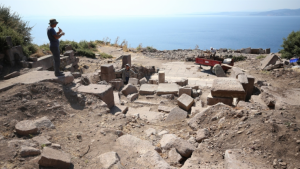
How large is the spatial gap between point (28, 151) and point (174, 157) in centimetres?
246

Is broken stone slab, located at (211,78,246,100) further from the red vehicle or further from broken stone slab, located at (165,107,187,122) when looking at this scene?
the red vehicle

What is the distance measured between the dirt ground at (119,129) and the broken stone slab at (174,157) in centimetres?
7

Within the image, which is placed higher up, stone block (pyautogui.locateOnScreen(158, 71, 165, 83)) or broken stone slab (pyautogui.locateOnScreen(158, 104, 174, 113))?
stone block (pyautogui.locateOnScreen(158, 71, 165, 83))

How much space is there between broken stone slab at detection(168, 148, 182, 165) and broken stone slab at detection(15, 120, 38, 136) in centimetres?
266

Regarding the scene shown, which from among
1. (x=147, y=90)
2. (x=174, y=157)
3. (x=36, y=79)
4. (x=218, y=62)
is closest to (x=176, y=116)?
(x=174, y=157)

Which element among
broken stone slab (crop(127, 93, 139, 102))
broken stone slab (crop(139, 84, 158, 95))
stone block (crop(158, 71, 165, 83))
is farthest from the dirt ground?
stone block (crop(158, 71, 165, 83))

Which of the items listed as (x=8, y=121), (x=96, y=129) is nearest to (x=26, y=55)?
(x=8, y=121)

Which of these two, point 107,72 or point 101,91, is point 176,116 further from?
point 107,72

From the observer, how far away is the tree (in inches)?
489

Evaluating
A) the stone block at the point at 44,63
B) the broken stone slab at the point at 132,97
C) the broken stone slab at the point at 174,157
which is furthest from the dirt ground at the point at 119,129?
the stone block at the point at 44,63

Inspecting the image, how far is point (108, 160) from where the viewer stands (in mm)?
3320

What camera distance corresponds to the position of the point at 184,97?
7199 millimetres

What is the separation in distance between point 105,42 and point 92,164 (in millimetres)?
20362

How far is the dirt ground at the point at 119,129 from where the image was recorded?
3.32 metres
